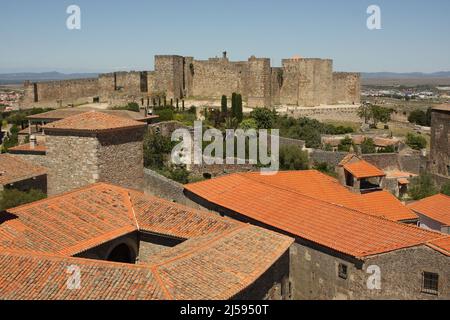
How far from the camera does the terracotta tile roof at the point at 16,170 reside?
18.2 meters

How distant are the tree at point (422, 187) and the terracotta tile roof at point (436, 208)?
3.01 metres

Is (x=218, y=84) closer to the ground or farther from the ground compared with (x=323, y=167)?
farther from the ground

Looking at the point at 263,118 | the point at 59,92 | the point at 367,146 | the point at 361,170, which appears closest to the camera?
the point at 361,170

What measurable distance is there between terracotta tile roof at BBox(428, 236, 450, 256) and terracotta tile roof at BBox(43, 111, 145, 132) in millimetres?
8601

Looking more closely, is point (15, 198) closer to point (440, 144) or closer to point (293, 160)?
point (293, 160)

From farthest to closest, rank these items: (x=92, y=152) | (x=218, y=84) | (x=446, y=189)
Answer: (x=218, y=84) → (x=446, y=189) → (x=92, y=152)

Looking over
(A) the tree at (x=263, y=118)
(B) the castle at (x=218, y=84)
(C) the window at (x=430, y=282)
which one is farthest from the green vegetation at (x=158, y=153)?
(B) the castle at (x=218, y=84)

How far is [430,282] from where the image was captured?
1111cm

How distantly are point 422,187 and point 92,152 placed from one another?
602 inches

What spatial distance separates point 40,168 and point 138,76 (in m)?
23.5

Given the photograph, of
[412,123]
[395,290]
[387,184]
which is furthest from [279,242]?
[412,123]

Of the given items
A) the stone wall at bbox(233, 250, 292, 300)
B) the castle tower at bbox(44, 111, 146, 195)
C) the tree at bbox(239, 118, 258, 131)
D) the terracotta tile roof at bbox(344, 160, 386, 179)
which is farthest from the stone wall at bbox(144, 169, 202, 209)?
the tree at bbox(239, 118, 258, 131)

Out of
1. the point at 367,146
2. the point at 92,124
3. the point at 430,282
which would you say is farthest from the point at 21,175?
the point at 367,146

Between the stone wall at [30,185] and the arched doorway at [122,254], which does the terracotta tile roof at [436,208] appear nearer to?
the arched doorway at [122,254]
